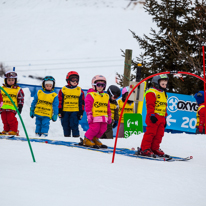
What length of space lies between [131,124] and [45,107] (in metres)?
2.78

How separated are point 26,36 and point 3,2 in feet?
44.0

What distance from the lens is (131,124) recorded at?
33.9ft

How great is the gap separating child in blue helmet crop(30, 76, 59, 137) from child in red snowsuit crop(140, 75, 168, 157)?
2.91 metres

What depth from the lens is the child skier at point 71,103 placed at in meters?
8.87

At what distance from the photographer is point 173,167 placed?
5.52 m

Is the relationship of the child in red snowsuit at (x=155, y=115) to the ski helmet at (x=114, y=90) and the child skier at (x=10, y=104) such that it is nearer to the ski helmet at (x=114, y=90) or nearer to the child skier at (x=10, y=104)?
the ski helmet at (x=114, y=90)

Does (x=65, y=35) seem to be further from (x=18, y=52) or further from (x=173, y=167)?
(x=173, y=167)

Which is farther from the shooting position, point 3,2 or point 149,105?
point 3,2

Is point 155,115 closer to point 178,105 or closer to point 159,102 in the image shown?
point 159,102

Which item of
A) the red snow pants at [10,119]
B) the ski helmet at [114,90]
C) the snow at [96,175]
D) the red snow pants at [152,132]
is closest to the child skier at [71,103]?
the snow at [96,175]

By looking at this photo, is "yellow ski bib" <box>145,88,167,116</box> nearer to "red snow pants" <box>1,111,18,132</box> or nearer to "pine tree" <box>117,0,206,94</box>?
"red snow pants" <box>1,111,18,132</box>

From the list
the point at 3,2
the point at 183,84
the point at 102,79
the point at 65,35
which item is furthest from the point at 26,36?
the point at 102,79

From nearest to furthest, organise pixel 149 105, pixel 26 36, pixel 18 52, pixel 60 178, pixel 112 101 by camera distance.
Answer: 1. pixel 60 178
2. pixel 149 105
3. pixel 112 101
4. pixel 18 52
5. pixel 26 36

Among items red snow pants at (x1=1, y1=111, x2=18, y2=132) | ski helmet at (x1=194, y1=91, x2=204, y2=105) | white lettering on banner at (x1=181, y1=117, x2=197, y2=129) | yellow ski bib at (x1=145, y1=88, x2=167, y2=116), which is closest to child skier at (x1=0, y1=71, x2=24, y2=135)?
red snow pants at (x1=1, y1=111, x2=18, y2=132)
